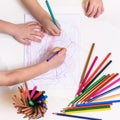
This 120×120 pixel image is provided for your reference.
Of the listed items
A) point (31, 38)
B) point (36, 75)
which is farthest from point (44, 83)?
point (31, 38)

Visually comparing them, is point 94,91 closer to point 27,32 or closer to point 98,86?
point 98,86

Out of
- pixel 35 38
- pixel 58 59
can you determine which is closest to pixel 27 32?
pixel 35 38

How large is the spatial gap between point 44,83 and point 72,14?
223 mm

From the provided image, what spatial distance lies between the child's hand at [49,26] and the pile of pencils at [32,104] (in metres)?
0.20

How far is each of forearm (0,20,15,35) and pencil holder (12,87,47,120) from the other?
22 cm

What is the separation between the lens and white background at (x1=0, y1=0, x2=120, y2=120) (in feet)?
2.81

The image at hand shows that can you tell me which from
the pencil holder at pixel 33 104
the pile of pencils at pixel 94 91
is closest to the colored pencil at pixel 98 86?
the pile of pencils at pixel 94 91

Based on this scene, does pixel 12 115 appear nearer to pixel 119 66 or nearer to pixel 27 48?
pixel 27 48

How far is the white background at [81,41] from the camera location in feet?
2.81

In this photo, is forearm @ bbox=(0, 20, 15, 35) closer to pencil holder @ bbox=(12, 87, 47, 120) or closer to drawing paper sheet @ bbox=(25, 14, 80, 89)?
drawing paper sheet @ bbox=(25, 14, 80, 89)

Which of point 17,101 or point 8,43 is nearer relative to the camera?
point 17,101

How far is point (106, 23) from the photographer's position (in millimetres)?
893

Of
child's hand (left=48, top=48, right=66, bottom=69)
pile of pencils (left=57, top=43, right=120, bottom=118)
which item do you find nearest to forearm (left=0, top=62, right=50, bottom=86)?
child's hand (left=48, top=48, right=66, bottom=69)

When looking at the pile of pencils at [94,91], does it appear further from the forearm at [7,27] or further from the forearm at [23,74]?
the forearm at [7,27]
